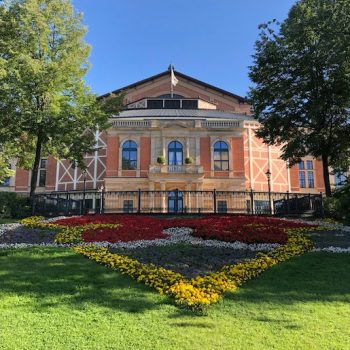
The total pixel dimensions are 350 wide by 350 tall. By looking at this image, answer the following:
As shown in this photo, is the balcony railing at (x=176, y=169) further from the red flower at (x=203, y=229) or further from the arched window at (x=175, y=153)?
the red flower at (x=203, y=229)

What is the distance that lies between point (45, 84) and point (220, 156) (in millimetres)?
21069

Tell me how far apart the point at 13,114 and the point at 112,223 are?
9.29 m

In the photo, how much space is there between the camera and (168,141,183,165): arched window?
37156mm

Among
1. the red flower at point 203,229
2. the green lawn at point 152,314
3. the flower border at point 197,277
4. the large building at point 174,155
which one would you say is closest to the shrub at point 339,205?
the red flower at point 203,229

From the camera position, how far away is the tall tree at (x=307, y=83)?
20500 millimetres

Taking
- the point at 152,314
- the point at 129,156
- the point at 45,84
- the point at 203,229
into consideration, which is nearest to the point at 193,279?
the point at 152,314

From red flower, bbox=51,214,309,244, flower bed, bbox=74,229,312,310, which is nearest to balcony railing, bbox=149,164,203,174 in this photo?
red flower, bbox=51,214,309,244

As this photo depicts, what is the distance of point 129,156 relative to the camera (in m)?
37.7

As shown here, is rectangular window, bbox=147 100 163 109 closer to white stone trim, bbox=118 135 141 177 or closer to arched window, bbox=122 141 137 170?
white stone trim, bbox=118 135 141 177

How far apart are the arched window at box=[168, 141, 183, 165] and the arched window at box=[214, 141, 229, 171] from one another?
3.56 metres

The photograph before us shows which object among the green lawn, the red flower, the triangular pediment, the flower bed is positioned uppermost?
the triangular pediment

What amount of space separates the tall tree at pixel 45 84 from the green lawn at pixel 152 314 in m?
13.6

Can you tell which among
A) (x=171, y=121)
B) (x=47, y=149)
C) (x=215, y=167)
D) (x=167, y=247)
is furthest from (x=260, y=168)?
(x=167, y=247)

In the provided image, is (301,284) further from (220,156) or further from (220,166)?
(220,156)
